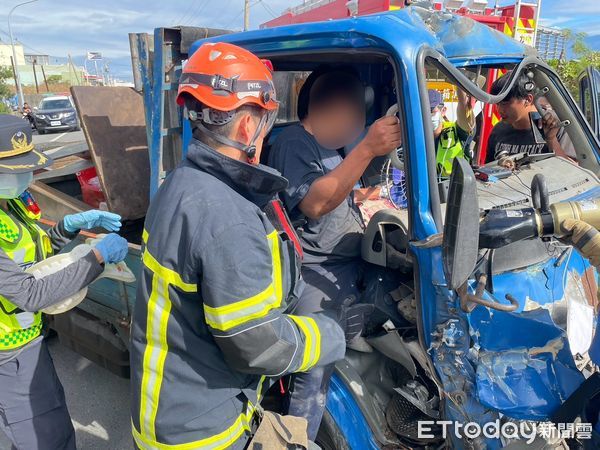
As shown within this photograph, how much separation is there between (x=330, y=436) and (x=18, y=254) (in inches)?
65.2

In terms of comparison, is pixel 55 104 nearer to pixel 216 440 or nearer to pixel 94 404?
Result: pixel 94 404

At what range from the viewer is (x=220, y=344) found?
135 cm

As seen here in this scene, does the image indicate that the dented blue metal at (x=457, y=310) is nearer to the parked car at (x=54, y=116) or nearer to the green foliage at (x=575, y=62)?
the green foliage at (x=575, y=62)

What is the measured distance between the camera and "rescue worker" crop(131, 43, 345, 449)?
1294mm

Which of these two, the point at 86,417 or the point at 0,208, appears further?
the point at 86,417

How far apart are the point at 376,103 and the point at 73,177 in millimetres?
2763

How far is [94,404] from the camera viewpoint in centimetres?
336

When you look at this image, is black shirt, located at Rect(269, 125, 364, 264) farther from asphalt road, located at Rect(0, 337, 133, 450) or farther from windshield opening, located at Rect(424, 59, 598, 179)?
asphalt road, located at Rect(0, 337, 133, 450)

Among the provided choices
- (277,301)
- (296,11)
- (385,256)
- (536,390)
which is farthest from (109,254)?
(296,11)

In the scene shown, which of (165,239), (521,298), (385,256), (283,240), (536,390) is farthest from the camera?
(385,256)

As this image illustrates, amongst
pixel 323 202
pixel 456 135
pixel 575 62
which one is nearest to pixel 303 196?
pixel 323 202

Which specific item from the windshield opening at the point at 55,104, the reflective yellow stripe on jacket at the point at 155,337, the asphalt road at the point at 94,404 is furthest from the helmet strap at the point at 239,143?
the windshield opening at the point at 55,104

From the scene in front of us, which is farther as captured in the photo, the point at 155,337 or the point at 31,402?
the point at 31,402

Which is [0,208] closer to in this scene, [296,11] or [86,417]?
[86,417]
